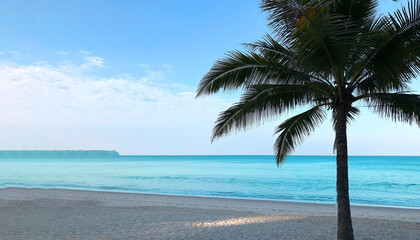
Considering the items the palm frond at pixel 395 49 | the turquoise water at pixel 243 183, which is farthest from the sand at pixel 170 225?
the turquoise water at pixel 243 183

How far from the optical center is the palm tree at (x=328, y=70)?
4.86m

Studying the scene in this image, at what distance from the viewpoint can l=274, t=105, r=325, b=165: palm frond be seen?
25.1 ft

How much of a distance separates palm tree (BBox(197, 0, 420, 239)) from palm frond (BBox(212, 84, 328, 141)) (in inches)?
0.7

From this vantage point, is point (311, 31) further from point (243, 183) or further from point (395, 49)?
point (243, 183)

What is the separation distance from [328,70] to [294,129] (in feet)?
Answer: 8.33

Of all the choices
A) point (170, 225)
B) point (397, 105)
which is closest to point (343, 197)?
point (397, 105)

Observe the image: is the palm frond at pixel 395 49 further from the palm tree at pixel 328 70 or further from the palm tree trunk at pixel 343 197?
the palm tree trunk at pixel 343 197

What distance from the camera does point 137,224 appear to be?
9242 mm

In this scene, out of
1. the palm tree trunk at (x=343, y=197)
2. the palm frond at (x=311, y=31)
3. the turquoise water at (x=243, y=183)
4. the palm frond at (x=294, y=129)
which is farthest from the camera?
the turquoise water at (x=243, y=183)

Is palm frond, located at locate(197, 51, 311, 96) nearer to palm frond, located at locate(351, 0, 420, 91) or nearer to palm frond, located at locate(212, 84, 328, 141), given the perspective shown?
palm frond, located at locate(212, 84, 328, 141)

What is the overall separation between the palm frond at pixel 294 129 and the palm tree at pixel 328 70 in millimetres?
23

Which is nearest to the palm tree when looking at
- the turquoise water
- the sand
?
the sand

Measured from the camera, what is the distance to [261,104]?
703cm

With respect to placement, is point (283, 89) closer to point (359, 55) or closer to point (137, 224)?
point (359, 55)
